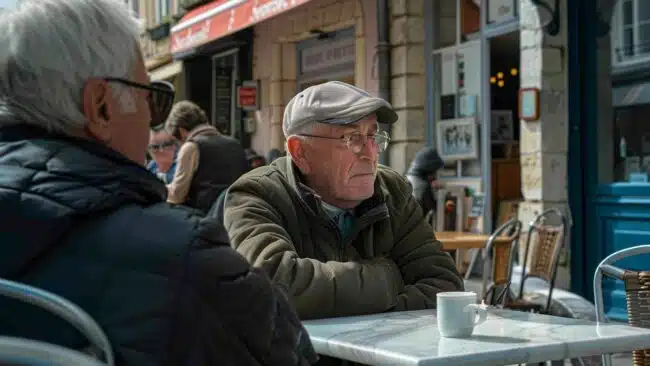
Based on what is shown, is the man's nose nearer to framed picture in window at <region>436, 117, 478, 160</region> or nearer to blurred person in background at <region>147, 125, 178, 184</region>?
blurred person in background at <region>147, 125, 178, 184</region>

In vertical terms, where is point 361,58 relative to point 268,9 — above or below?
below

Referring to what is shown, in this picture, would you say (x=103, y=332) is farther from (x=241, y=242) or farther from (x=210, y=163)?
(x=210, y=163)

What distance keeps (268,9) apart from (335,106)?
31.8 feet

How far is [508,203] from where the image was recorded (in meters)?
11.0

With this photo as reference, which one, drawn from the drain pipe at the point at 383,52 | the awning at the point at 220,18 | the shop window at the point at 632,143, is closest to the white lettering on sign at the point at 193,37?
the awning at the point at 220,18

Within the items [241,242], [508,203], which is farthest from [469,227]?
[241,242]

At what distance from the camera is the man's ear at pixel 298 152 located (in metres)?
3.59

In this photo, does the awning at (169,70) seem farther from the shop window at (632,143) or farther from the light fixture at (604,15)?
the shop window at (632,143)

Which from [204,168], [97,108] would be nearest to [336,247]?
[97,108]

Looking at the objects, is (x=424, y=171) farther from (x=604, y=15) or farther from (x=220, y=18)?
(x=220, y=18)

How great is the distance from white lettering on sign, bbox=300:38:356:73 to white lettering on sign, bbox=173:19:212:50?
1.33 m

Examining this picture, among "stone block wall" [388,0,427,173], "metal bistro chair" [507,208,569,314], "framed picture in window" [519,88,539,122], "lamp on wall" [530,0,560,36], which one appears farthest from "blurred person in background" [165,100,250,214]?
"stone block wall" [388,0,427,173]

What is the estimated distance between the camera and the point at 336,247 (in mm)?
3449

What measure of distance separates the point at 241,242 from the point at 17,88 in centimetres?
155
